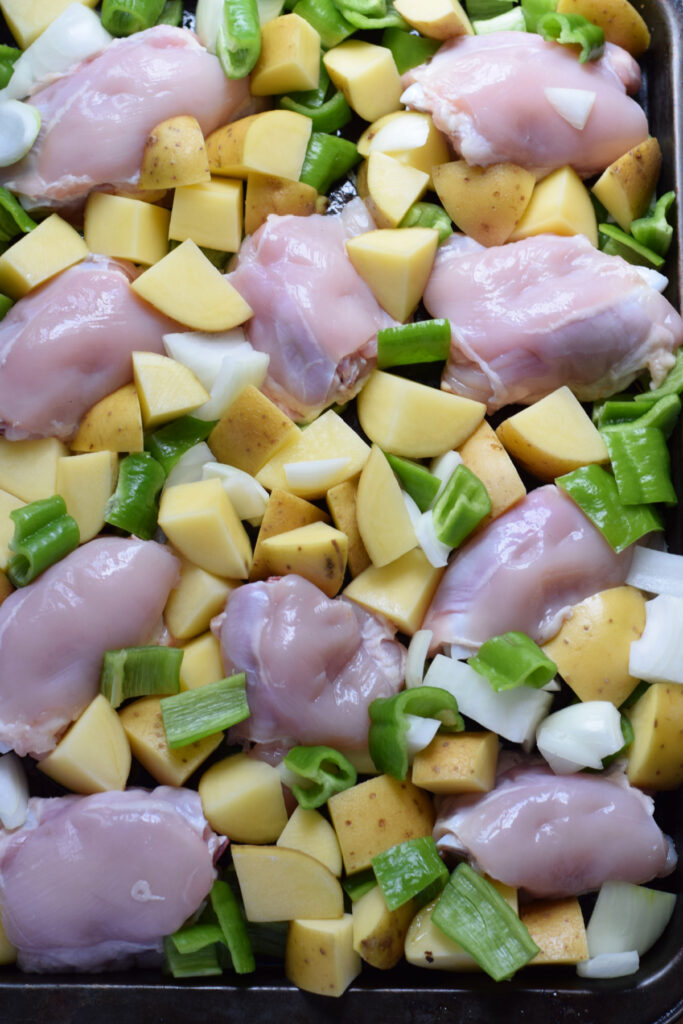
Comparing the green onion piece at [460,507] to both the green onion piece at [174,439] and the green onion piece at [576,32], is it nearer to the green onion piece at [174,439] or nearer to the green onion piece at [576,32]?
the green onion piece at [174,439]

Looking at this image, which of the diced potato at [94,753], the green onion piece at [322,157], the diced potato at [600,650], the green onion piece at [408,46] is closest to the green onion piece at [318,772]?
the diced potato at [94,753]

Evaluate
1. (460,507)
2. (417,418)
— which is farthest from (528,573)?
(417,418)

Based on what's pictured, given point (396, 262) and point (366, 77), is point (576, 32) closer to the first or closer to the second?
point (366, 77)

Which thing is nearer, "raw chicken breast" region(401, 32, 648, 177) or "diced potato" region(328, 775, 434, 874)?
"diced potato" region(328, 775, 434, 874)

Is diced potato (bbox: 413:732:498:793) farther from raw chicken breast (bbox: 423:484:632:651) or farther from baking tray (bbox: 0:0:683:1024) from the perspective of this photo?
baking tray (bbox: 0:0:683:1024)

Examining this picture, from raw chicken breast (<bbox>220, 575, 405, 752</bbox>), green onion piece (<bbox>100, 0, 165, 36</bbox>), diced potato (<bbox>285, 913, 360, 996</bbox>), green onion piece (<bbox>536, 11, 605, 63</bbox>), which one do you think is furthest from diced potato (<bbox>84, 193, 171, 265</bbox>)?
diced potato (<bbox>285, 913, 360, 996</bbox>)

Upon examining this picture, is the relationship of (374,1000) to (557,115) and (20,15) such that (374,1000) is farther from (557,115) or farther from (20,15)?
(20,15)
